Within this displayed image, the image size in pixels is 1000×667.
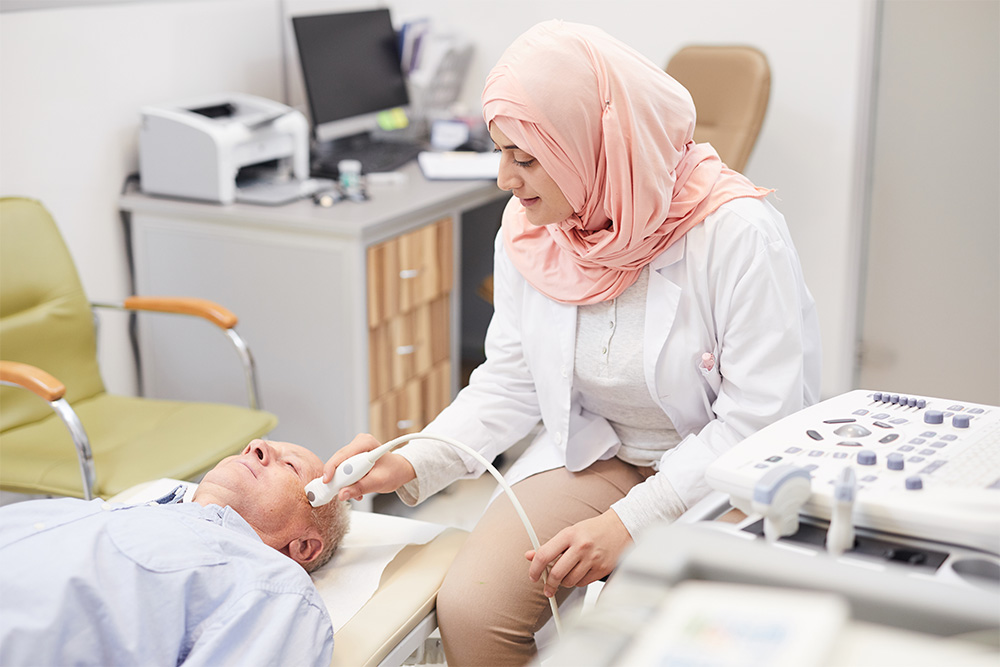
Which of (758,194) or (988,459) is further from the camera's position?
(758,194)

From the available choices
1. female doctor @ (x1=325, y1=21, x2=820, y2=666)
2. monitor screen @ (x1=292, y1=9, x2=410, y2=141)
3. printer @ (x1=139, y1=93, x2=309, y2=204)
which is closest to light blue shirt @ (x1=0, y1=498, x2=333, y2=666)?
female doctor @ (x1=325, y1=21, x2=820, y2=666)

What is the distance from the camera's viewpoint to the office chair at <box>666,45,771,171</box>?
279 cm

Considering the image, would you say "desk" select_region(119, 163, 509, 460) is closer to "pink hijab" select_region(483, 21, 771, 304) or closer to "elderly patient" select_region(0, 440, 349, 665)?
"pink hijab" select_region(483, 21, 771, 304)

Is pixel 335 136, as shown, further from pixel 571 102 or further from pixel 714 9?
pixel 571 102

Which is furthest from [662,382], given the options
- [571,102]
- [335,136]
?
[335,136]

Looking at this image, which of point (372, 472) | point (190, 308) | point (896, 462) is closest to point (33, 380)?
point (190, 308)

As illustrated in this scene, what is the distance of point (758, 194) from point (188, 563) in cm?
94

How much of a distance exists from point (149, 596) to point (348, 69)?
2199 mm

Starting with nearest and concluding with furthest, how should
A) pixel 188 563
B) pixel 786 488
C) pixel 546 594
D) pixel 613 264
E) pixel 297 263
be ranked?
pixel 786 488 → pixel 188 563 → pixel 546 594 → pixel 613 264 → pixel 297 263

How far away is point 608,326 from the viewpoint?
1.50m

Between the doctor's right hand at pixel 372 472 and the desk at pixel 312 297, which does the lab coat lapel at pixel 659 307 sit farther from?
the desk at pixel 312 297

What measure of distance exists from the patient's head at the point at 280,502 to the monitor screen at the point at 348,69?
167cm

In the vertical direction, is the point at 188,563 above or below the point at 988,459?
below

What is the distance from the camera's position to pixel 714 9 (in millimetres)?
3145
